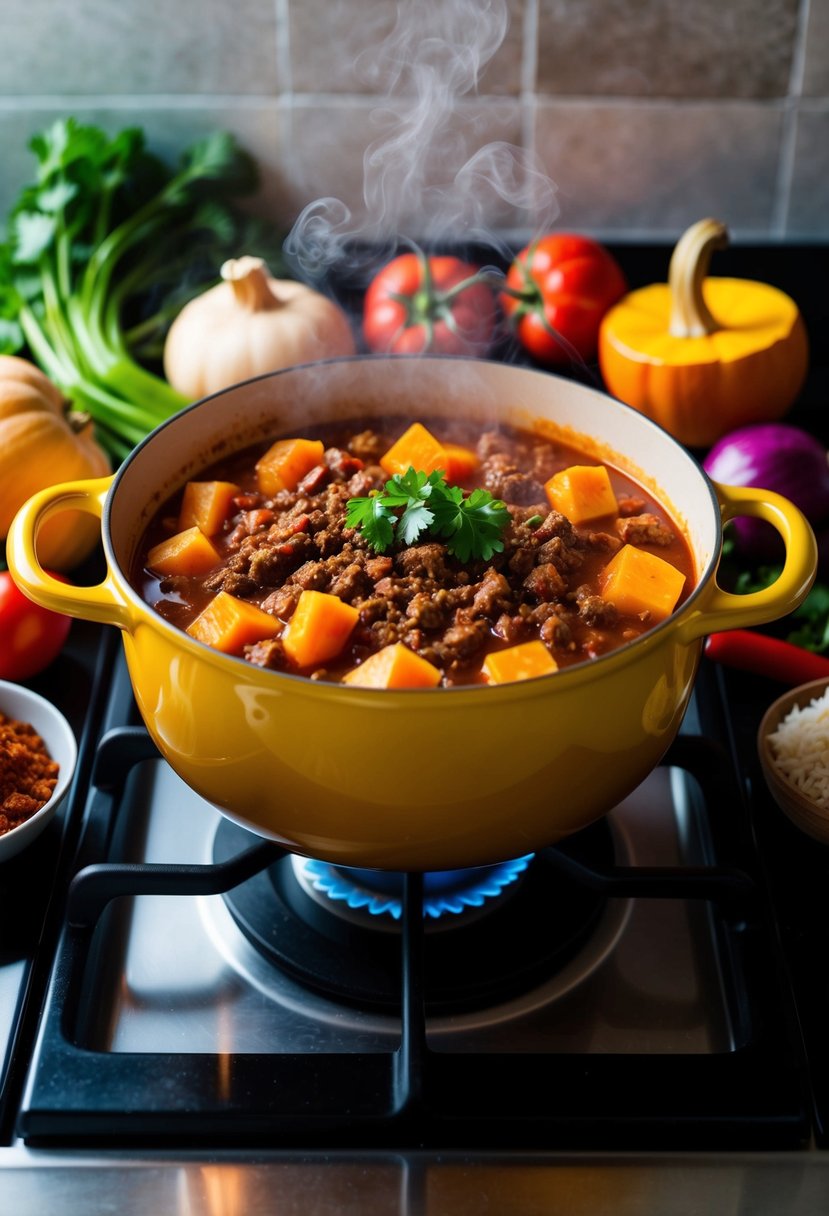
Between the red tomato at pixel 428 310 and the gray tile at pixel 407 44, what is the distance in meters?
0.35

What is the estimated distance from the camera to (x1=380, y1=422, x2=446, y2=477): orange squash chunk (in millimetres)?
1627

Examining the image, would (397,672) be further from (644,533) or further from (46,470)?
(46,470)

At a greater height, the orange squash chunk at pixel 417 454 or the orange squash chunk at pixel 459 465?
the orange squash chunk at pixel 417 454

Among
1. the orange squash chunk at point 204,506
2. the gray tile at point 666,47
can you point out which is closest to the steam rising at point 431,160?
the gray tile at point 666,47

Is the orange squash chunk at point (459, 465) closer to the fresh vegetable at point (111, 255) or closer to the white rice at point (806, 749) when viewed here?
the white rice at point (806, 749)

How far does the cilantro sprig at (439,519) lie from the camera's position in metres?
1.36

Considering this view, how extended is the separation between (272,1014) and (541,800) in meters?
0.42

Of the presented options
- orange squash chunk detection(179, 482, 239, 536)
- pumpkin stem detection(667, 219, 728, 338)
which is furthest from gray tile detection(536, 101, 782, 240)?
orange squash chunk detection(179, 482, 239, 536)

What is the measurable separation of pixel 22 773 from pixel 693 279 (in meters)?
1.43

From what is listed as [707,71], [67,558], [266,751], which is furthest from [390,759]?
[707,71]

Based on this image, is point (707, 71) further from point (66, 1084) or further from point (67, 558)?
point (66, 1084)

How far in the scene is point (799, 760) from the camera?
4.94 ft

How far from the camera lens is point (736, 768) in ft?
5.27

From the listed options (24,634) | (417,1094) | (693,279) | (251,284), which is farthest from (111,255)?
(417,1094)
